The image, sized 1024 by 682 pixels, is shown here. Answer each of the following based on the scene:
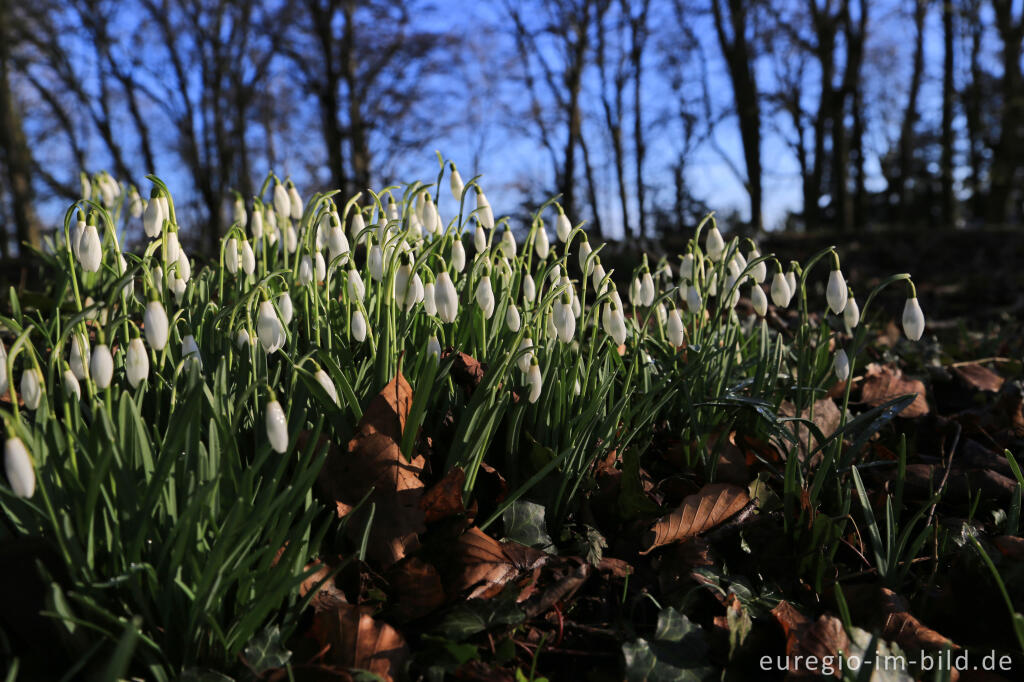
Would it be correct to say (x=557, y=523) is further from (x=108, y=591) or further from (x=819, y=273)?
(x=819, y=273)

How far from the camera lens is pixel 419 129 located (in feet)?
51.8

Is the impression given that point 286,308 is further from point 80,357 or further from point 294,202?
point 294,202

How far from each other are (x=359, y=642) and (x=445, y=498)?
0.35m

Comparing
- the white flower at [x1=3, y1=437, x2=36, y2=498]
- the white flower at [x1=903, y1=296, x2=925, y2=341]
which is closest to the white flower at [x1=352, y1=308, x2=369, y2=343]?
the white flower at [x1=3, y1=437, x2=36, y2=498]

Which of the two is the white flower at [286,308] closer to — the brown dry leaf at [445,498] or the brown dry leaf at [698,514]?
the brown dry leaf at [445,498]

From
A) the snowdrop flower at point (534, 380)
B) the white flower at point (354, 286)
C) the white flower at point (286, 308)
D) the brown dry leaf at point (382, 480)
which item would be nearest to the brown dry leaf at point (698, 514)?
the snowdrop flower at point (534, 380)

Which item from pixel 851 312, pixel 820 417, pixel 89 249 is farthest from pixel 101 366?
pixel 820 417

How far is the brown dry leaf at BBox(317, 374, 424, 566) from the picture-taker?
148 centimetres

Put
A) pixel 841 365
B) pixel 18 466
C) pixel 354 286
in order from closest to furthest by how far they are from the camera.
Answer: pixel 18 466 → pixel 354 286 → pixel 841 365

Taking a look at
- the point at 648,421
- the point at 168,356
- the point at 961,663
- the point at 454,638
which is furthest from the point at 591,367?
the point at 168,356

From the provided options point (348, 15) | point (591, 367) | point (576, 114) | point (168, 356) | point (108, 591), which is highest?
point (348, 15)

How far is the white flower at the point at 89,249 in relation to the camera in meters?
1.66

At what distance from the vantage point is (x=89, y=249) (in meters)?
1.66

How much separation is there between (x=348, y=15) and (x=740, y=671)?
1215 cm
